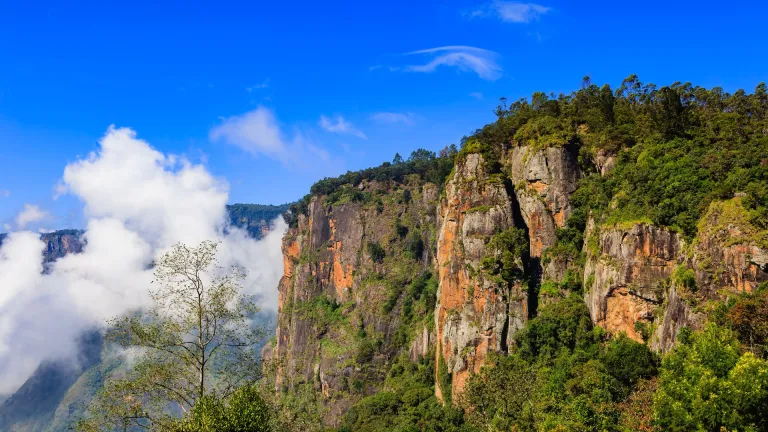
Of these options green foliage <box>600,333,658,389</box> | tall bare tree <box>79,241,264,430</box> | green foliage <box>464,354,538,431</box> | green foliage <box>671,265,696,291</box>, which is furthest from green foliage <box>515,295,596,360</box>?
tall bare tree <box>79,241,264,430</box>

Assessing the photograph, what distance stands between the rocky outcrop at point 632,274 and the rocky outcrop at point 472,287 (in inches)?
417

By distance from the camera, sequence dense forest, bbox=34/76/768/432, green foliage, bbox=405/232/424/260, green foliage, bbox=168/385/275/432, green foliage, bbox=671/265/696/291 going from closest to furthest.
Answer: green foliage, bbox=168/385/275/432
dense forest, bbox=34/76/768/432
green foliage, bbox=671/265/696/291
green foliage, bbox=405/232/424/260

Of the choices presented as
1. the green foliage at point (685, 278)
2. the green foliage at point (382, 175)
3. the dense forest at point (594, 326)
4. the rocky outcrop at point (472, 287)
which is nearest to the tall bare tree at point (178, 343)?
the dense forest at point (594, 326)

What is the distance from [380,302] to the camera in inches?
3755

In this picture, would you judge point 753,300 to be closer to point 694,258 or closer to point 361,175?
point 694,258

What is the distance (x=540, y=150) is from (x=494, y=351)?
2336cm

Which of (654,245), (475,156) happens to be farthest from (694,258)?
(475,156)

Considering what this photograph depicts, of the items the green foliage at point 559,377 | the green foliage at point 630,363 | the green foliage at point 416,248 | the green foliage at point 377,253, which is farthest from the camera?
the green foliage at point 377,253

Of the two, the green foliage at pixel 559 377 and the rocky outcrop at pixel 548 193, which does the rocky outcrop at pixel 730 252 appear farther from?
the rocky outcrop at pixel 548 193

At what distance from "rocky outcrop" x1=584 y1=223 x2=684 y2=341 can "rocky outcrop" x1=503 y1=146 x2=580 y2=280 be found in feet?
33.9

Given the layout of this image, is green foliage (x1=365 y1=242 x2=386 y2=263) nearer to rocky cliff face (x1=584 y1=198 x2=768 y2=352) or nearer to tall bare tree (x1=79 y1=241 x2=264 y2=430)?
rocky cliff face (x1=584 y1=198 x2=768 y2=352)

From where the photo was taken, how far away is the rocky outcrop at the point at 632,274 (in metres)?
41.9

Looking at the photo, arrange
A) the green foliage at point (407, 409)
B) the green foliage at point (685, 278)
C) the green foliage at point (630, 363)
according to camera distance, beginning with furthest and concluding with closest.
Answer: the green foliage at point (407, 409) → the green foliage at point (630, 363) → the green foliage at point (685, 278)

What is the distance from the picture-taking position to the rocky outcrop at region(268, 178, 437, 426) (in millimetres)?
88938
